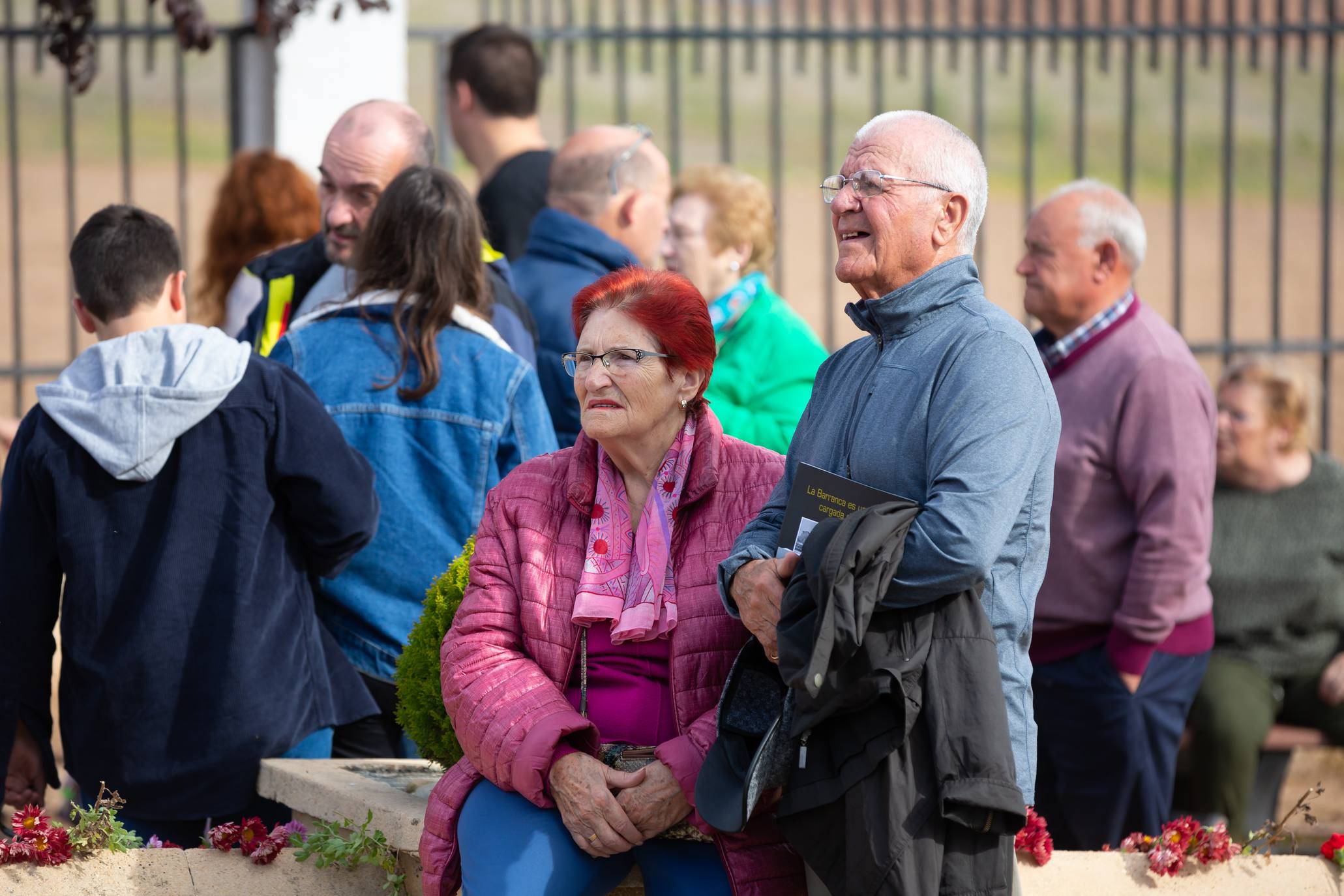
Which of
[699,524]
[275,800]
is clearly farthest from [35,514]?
[699,524]

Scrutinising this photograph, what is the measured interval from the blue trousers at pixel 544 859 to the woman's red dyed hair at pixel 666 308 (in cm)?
84

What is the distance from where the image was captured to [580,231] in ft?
15.7

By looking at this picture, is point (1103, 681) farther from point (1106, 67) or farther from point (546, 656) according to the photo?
point (1106, 67)

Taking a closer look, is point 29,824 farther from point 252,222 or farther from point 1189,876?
point 252,222

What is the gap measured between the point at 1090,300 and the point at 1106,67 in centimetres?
346

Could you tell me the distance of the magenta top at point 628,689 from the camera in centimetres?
311

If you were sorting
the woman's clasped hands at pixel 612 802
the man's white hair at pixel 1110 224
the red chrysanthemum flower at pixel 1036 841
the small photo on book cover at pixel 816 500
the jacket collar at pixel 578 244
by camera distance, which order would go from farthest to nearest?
the jacket collar at pixel 578 244, the man's white hair at pixel 1110 224, the red chrysanthemum flower at pixel 1036 841, the woman's clasped hands at pixel 612 802, the small photo on book cover at pixel 816 500

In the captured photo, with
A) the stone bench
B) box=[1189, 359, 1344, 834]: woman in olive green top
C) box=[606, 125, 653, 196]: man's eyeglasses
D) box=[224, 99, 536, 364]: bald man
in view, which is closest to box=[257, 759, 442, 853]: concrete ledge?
the stone bench

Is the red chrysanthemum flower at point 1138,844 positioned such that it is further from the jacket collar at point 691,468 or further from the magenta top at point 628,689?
the jacket collar at point 691,468

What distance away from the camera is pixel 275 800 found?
3.71 meters

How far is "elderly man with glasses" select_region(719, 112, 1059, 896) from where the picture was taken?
8.64 feet

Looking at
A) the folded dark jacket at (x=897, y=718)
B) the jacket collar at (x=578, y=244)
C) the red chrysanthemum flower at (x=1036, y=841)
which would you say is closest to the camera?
the folded dark jacket at (x=897, y=718)

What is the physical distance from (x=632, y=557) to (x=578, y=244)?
1.80 metres

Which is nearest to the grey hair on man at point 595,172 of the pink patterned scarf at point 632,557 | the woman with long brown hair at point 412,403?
the woman with long brown hair at point 412,403
